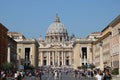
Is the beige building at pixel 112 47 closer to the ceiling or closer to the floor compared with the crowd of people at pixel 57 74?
closer to the ceiling

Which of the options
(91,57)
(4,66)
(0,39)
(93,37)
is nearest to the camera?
(4,66)

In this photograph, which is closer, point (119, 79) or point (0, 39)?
point (119, 79)

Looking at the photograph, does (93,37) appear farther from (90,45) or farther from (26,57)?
(26,57)

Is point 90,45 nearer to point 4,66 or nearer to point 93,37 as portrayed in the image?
point 93,37

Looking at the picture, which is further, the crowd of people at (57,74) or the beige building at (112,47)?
the beige building at (112,47)

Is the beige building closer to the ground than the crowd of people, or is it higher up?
higher up

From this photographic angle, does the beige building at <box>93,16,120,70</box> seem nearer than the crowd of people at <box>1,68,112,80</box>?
No

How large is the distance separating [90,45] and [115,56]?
7982cm

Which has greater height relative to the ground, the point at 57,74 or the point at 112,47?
the point at 112,47

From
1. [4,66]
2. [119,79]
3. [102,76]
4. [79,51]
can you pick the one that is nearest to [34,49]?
[79,51]

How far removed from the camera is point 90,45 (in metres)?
158

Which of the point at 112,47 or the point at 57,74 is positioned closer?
the point at 57,74

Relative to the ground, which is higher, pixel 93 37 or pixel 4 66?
pixel 93 37

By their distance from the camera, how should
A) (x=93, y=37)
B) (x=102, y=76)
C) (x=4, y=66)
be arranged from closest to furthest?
(x=102, y=76) → (x=4, y=66) → (x=93, y=37)
